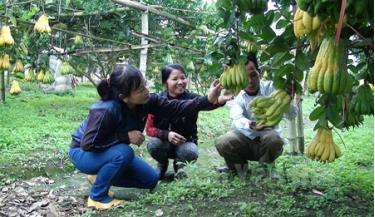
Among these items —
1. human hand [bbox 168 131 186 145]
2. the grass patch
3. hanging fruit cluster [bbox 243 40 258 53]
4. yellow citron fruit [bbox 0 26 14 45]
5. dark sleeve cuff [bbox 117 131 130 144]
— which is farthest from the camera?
yellow citron fruit [bbox 0 26 14 45]

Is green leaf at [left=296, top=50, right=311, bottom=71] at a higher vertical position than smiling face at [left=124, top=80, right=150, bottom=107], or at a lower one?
higher

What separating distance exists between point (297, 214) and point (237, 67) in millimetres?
1075

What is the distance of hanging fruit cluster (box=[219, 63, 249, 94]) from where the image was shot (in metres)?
2.10

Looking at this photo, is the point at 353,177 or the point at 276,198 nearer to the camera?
the point at 276,198

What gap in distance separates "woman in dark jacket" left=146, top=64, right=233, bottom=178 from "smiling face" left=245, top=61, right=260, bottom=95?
43 centimetres

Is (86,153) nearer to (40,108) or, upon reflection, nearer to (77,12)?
(77,12)

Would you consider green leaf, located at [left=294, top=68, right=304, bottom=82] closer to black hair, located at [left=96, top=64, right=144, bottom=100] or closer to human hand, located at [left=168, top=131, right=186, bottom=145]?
black hair, located at [left=96, top=64, right=144, bottom=100]

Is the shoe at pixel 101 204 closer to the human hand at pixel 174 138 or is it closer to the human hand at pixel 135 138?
the human hand at pixel 135 138

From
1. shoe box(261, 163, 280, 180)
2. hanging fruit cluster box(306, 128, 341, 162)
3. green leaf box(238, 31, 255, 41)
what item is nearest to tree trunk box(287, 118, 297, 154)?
shoe box(261, 163, 280, 180)

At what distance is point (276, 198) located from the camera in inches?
119

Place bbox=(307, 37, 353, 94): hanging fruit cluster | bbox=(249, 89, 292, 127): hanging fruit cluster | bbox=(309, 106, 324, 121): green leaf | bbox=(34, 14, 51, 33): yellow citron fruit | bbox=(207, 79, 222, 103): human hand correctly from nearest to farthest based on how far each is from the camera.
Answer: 1. bbox=(307, 37, 353, 94): hanging fruit cluster
2. bbox=(249, 89, 292, 127): hanging fruit cluster
3. bbox=(309, 106, 324, 121): green leaf
4. bbox=(207, 79, 222, 103): human hand
5. bbox=(34, 14, 51, 33): yellow citron fruit

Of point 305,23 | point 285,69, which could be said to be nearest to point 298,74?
point 285,69

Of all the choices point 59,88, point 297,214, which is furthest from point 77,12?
point 59,88

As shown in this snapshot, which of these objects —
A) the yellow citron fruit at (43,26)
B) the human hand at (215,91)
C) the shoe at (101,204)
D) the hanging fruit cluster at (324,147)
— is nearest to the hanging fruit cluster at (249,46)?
the hanging fruit cluster at (324,147)
